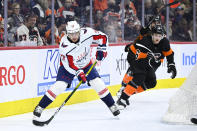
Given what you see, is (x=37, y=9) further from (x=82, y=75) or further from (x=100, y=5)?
(x=82, y=75)

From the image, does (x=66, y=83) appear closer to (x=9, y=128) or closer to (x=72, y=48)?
(x=72, y=48)

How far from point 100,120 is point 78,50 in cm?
79

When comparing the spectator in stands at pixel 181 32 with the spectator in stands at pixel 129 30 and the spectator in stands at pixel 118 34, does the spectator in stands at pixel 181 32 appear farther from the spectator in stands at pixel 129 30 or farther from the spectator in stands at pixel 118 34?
the spectator in stands at pixel 118 34

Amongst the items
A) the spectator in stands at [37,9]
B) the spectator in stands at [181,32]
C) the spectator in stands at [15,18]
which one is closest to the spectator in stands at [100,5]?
the spectator in stands at [37,9]

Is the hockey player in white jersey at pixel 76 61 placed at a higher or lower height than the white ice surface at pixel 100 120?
higher

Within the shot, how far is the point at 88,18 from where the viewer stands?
25.8 ft

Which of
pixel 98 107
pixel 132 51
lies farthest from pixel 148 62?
pixel 98 107

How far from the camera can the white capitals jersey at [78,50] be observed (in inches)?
209

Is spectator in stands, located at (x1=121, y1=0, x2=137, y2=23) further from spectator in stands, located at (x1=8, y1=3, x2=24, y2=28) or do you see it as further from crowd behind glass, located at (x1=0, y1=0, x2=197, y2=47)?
spectator in stands, located at (x1=8, y1=3, x2=24, y2=28)

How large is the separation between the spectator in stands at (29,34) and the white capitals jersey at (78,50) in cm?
115

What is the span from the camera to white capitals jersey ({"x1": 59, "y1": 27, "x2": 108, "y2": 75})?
5.30 metres

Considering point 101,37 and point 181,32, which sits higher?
point 101,37

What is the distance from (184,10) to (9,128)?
20.0 ft

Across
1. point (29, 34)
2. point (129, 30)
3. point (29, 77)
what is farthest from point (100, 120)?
point (129, 30)
